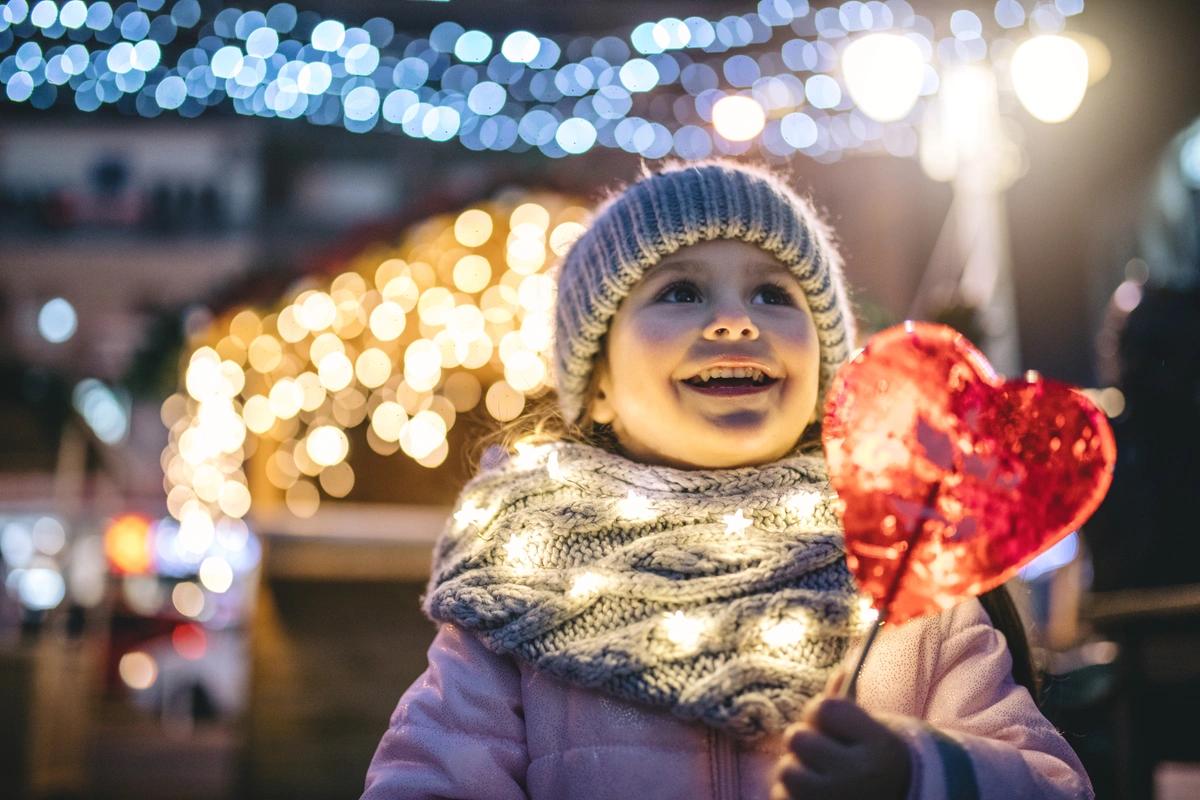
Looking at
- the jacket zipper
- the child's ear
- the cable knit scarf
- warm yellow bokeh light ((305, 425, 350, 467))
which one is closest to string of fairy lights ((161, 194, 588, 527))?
warm yellow bokeh light ((305, 425, 350, 467))

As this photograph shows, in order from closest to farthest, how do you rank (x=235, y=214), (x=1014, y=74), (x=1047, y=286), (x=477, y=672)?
(x=477, y=672) → (x=1014, y=74) → (x=1047, y=286) → (x=235, y=214)

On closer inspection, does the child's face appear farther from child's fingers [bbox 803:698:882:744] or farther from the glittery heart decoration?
child's fingers [bbox 803:698:882:744]

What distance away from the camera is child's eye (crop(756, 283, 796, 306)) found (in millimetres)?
1593

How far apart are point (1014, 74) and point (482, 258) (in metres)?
2.90

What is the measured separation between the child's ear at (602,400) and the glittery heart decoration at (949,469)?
0.58 m

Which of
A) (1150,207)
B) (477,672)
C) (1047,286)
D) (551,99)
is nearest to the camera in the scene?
(477,672)

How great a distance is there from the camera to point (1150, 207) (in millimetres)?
6188

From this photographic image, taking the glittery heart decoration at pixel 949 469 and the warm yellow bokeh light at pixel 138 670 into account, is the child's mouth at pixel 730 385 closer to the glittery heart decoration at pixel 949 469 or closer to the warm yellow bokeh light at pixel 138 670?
the glittery heart decoration at pixel 949 469

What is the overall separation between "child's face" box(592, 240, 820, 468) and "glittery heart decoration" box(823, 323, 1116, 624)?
0.82 ft

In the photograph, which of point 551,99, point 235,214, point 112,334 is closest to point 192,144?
point 235,214

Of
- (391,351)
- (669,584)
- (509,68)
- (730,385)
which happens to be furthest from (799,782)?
(509,68)

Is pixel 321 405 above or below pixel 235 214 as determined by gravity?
below

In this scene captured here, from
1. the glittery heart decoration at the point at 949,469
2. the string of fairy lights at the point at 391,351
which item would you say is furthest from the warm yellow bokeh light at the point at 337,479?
the glittery heart decoration at the point at 949,469

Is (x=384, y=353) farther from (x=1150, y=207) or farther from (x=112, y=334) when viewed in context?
(x=112, y=334)
